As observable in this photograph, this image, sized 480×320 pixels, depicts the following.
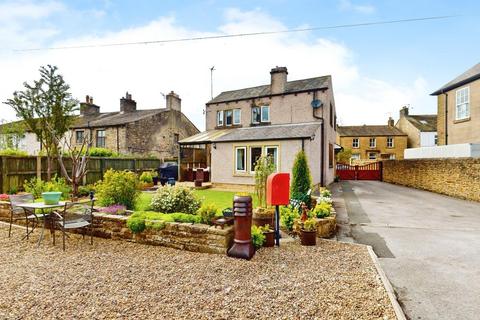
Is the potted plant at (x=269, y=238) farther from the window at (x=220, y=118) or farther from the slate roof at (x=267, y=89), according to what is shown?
the window at (x=220, y=118)

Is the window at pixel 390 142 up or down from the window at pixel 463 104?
down

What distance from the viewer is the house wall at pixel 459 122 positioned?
17.8 m

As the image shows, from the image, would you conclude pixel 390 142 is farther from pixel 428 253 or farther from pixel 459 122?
pixel 428 253

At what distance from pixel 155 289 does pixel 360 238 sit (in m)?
5.41

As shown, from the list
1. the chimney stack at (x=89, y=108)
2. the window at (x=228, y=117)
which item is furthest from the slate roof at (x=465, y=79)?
the chimney stack at (x=89, y=108)

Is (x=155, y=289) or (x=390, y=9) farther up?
(x=390, y=9)

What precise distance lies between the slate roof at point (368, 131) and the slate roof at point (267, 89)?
29.2 metres

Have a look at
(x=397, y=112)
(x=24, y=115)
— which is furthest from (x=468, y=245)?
(x=397, y=112)

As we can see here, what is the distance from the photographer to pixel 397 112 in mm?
48969

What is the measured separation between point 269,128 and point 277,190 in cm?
1333

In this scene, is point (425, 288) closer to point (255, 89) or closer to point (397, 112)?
point (255, 89)

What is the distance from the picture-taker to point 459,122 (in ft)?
63.7

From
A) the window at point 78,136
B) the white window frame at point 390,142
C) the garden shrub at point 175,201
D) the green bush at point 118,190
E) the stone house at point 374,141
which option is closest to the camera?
the garden shrub at point 175,201

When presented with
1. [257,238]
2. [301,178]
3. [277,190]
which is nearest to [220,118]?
[301,178]
